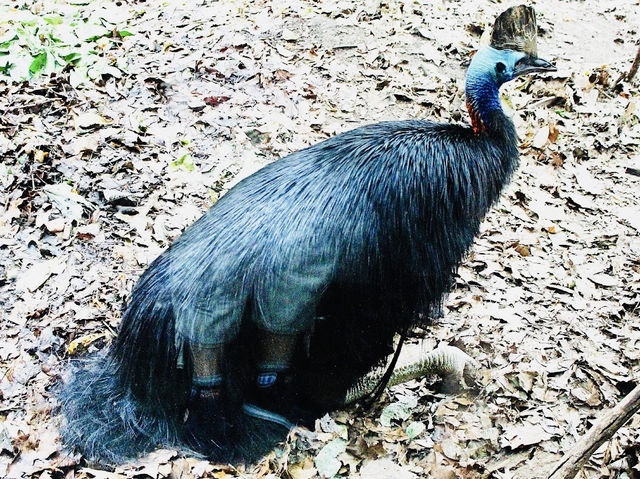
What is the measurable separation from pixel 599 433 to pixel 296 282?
1.16m

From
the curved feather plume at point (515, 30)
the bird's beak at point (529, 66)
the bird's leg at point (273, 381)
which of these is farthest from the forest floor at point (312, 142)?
the curved feather plume at point (515, 30)

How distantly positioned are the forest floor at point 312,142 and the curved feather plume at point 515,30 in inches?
52.9

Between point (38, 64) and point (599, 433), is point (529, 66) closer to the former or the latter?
point (599, 433)

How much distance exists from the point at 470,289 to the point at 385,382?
2.94 feet

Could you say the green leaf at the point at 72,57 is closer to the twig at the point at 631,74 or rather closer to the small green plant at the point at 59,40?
the small green plant at the point at 59,40

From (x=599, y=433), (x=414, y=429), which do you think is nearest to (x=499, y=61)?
(x=599, y=433)

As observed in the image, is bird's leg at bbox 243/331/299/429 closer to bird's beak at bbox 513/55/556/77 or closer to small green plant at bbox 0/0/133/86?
bird's beak at bbox 513/55/556/77

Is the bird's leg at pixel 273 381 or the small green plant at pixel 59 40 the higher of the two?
the small green plant at pixel 59 40

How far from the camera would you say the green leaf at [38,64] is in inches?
208

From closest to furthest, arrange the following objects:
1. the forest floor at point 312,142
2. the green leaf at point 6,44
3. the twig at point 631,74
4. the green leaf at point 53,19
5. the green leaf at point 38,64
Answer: the forest floor at point 312,142 → the green leaf at point 38,64 → the green leaf at point 6,44 → the twig at point 631,74 → the green leaf at point 53,19

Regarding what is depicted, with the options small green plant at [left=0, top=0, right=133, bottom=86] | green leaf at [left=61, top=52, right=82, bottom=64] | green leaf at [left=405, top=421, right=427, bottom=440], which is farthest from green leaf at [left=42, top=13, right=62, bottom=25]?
green leaf at [left=405, top=421, right=427, bottom=440]

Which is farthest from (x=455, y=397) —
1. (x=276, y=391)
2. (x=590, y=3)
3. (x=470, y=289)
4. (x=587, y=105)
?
(x=590, y=3)

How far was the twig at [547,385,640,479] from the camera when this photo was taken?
227 cm

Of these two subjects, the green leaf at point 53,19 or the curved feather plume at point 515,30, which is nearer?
the curved feather plume at point 515,30
